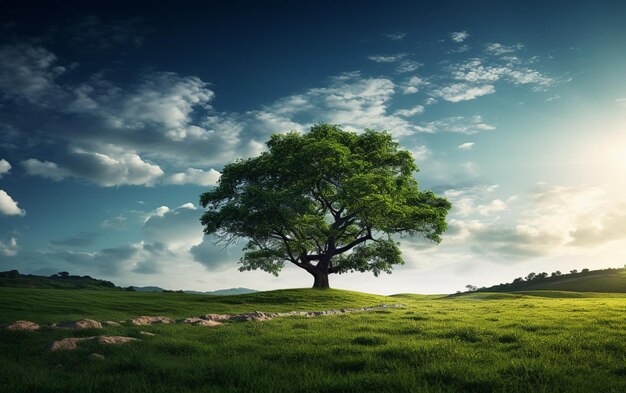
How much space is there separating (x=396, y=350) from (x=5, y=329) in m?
13.1

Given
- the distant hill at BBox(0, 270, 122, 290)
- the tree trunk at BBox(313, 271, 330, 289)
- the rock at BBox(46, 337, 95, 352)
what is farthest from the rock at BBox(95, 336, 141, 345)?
the distant hill at BBox(0, 270, 122, 290)

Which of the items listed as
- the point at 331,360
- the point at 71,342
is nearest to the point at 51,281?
the point at 71,342

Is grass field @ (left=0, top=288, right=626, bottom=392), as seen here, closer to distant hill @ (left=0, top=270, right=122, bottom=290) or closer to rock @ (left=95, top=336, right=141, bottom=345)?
rock @ (left=95, top=336, right=141, bottom=345)

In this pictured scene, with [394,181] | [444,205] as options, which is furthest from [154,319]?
[444,205]

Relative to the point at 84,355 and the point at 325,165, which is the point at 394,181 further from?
the point at 84,355

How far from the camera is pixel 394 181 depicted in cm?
4622

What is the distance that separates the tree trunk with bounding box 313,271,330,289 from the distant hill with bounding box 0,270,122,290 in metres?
33.5

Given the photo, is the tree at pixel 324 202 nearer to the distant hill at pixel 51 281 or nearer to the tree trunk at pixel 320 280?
the tree trunk at pixel 320 280

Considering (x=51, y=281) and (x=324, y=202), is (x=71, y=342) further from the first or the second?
(x=51, y=281)

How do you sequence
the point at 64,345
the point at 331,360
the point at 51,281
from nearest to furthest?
the point at 331,360 < the point at 64,345 < the point at 51,281

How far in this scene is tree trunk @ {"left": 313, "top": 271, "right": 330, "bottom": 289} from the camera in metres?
48.4

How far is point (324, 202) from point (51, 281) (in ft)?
137

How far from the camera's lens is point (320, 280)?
48.8 m

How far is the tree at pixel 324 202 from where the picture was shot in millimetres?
42531
